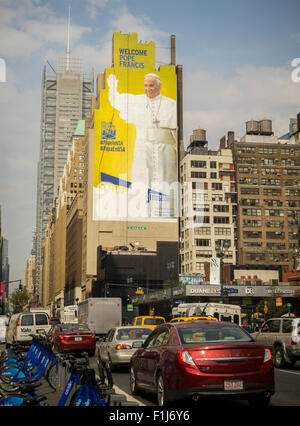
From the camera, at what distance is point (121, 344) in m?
18.7

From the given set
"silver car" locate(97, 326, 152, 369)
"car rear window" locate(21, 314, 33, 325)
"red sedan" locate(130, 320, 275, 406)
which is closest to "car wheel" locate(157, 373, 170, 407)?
"red sedan" locate(130, 320, 275, 406)

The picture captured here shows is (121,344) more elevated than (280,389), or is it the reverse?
(121,344)

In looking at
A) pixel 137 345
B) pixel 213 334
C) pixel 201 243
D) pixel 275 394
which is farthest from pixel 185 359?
pixel 201 243

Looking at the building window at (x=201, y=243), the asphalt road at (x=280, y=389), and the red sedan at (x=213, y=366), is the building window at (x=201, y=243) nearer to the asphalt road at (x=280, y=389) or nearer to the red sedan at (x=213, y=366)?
the asphalt road at (x=280, y=389)

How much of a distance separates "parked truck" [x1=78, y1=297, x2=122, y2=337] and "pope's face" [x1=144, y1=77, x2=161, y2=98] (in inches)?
4264

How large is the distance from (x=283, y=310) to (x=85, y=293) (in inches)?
3588

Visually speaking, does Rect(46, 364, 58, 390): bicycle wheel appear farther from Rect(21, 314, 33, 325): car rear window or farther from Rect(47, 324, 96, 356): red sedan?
Rect(21, 314, 33, 325): car rear window

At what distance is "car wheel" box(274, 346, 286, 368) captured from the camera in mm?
19781

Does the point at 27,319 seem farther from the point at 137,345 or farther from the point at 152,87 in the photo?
the point at 152,87

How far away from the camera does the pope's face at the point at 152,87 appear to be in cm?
14875

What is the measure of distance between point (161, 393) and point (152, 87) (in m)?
144

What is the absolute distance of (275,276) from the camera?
369 ft
